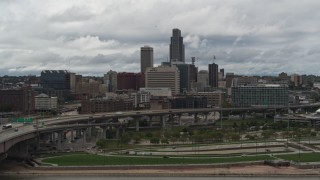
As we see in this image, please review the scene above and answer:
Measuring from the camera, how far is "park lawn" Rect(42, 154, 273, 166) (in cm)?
7281

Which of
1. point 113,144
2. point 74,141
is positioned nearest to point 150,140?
point 113,144

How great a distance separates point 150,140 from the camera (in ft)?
328

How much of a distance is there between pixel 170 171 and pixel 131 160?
887 centimetres

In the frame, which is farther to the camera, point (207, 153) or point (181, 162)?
point (207, 153)

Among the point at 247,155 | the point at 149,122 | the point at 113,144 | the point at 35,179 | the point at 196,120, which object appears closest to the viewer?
the point at 35,179

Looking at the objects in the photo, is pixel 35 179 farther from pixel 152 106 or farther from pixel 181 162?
pixel 152 106

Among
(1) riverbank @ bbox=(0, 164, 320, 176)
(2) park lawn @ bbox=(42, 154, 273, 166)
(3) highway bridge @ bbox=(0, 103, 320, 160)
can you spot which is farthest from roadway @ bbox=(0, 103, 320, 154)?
(2) park lawn @ bbox=(42, 154, 273, 166)

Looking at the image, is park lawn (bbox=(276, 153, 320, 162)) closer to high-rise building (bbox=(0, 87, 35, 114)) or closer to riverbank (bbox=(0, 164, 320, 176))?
riverbank (bbox=(0, 164, 320, 176))

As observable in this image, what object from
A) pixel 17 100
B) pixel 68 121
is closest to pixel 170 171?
pixel 68 121

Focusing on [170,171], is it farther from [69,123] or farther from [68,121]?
[68,121]

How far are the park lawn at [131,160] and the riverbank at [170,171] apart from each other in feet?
8.63

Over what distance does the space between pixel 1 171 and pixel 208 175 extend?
25249 millimetres

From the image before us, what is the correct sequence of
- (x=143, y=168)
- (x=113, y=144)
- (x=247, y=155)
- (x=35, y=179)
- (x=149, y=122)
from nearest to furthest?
(x=35, y=179) → (x=143, y=168) → (x=247, y=155) → (x=113, y=144) → (x=149, y=122)

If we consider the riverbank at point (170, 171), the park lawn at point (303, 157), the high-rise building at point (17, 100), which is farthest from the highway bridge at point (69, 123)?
the high-rise building at point (17, 100)
